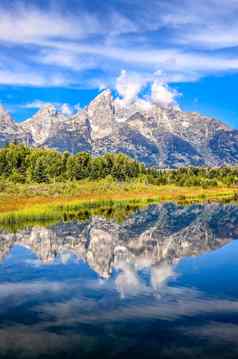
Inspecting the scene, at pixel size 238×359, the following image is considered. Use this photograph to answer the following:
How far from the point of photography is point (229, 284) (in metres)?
33.7

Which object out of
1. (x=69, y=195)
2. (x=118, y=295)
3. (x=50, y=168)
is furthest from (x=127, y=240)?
(x=50, y=168)

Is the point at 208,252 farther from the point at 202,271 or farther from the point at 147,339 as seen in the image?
the point at 147,339

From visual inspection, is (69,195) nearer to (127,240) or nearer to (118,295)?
(127,240)

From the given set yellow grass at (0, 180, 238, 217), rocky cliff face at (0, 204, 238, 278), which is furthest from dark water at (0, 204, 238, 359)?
yellow grass at (0, 180, 238, 217)

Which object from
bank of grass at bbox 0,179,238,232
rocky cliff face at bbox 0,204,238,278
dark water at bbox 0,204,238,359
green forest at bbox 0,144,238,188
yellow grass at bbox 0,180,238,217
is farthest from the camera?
green forest at bbox 0,144,238,188

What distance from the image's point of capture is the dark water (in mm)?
21891

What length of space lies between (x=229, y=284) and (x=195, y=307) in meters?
6.49

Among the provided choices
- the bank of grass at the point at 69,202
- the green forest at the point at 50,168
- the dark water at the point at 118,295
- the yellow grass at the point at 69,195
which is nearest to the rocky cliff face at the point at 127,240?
the dark water at the point at 118,295

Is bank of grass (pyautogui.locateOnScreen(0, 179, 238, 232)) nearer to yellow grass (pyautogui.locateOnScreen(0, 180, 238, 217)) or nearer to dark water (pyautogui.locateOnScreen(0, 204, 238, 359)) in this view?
yellow grass (pyautogui.locateOnScreen(0, 180, 238, 217))

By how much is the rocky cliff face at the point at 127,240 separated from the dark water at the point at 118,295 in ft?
0.36

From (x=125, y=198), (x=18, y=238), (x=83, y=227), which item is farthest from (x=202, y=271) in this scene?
(x=125, y=198)

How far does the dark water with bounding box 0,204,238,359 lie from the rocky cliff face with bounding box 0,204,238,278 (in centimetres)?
11

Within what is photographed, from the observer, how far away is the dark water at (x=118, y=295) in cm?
2189

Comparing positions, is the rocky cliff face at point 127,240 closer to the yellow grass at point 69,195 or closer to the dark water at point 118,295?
the dark water at point 118,295
